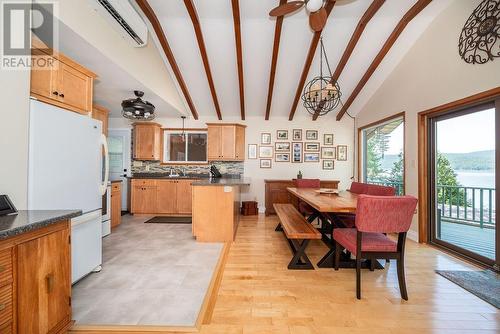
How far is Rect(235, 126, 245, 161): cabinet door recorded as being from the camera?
5438 mm

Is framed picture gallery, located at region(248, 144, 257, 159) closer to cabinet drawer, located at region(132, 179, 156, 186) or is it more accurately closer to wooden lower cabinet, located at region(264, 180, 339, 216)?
wooden lower cabinet, located at region(264, 180, 339, 216)

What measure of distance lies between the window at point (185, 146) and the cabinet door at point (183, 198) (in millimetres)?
956

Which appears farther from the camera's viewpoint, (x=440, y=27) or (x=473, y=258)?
(x=440, y=27)

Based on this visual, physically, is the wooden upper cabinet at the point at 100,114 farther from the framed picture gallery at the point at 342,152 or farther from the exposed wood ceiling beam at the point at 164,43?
the framed picture gallery at the point at 342,152

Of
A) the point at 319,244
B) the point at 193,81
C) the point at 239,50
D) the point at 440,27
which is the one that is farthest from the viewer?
the point at 193,81

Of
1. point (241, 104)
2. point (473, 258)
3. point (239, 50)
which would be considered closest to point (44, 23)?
point (239, 50)

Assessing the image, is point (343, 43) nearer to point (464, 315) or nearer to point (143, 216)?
point (464, 315)

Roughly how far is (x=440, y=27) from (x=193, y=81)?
4.32 meters

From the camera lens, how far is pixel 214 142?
211 inches

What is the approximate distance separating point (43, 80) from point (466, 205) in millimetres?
5803

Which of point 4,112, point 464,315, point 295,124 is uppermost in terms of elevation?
point 295,124

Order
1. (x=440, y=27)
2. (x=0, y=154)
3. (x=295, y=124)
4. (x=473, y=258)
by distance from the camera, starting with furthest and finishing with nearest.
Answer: (x=295, y=124) → (x=440, y=27) → (x=473, y=258) → (x=0, y=154)

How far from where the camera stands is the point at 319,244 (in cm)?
335

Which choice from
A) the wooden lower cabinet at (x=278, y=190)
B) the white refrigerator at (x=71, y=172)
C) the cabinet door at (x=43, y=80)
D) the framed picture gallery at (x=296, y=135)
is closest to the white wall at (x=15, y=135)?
the white refrigerator at (x=71, y=172)
